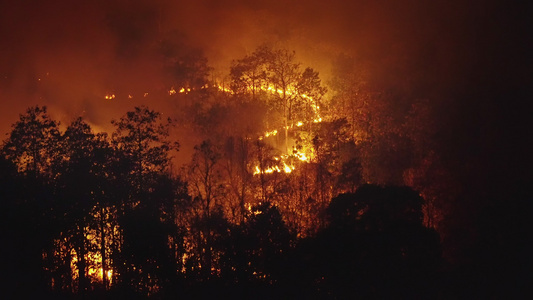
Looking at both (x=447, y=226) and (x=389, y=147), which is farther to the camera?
(x=389, y=147)

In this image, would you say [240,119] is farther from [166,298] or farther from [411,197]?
[411,197]

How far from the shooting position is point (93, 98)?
2913 inches

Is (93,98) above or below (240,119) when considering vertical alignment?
above

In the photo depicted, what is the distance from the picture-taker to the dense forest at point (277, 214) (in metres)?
18.2

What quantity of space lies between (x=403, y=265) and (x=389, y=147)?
23.1 m

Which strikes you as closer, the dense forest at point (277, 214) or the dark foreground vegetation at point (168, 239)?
the dark foreground vegetation at point (168, 239)

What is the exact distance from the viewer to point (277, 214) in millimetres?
21141

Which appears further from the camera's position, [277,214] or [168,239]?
[168,239]

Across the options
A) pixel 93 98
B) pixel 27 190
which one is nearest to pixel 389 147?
Answer: pixel 27 190

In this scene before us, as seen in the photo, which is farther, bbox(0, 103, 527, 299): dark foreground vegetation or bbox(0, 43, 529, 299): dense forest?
bbox(0, 43, 529, 299): dense forest

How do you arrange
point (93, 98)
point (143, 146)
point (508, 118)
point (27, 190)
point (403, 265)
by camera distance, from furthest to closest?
point (93, 98), point (508, 118), point (143, 146), point (27, 190), point (403, 265)

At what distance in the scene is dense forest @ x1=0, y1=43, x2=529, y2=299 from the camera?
18203 millimetres

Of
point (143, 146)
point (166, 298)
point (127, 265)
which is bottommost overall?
point (166, 298)

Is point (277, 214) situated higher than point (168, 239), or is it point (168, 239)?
point (277, 214)
